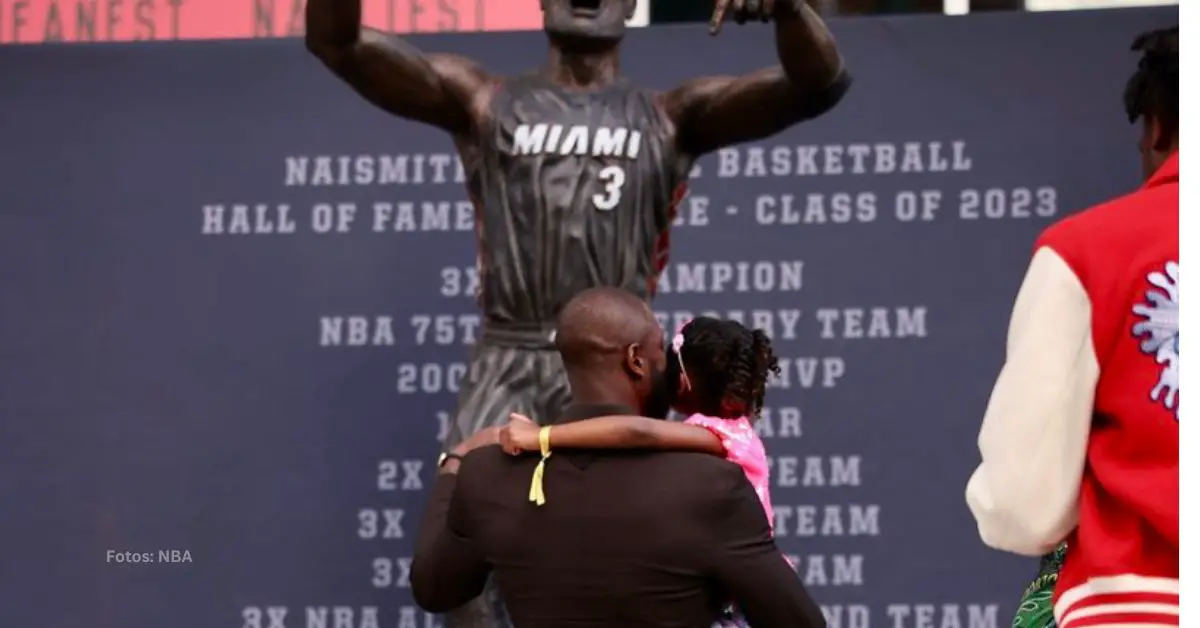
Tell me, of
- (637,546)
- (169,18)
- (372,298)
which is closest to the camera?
(637,546)

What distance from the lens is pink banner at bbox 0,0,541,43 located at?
4586 millimetres

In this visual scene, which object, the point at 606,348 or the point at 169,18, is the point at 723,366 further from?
the point at 169,18

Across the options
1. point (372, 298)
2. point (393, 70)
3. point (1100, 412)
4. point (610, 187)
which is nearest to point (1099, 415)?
point (1100, 412)

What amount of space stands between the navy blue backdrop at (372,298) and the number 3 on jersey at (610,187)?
116 cm

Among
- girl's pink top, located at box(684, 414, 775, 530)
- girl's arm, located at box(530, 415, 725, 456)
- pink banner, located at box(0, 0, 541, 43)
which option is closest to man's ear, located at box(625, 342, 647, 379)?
girl's arm, located at box(530, 415, 725, 456)

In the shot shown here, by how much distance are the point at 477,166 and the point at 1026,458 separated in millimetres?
1489

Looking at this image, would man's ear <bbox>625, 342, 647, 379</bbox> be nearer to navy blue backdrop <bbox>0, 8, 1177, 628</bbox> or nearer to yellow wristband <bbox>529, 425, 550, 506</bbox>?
yellow wristband <bbox>529, 425, 550, 506</bbox>

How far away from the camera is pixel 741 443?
2.85 m

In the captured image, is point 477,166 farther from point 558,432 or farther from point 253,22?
point 253,22

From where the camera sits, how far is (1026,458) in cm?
205

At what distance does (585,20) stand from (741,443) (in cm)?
81

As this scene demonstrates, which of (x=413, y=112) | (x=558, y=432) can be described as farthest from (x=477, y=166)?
(x=558, y=432)

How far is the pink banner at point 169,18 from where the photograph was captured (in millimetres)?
4586

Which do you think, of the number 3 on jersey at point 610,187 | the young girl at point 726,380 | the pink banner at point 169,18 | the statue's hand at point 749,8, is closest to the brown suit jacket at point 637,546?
the young girl at point 726,380
